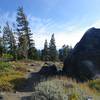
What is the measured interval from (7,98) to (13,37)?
5743cm

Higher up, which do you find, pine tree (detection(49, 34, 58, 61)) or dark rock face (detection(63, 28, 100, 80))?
pine tree (detection(49, 34, 58, 61))

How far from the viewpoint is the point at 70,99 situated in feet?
45.1

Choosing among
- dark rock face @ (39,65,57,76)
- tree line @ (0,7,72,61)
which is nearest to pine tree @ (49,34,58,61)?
tree line @ (0,7,72,61)

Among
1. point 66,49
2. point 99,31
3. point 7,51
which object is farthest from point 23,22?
point 99,31

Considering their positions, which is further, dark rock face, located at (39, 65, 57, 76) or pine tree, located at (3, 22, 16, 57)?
pine tree, located at (3, 22, 16, 57)

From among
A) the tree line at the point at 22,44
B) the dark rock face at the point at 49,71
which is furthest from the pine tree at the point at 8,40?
the dark rock face at the point at 49,71

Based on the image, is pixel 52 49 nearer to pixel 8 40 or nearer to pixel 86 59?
pixel 8 40

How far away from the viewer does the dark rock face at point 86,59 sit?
26966 millimetres

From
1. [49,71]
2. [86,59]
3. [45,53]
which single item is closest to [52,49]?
[45,53]

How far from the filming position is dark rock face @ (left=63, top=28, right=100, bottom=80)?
88.5ft

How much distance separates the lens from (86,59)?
2881 cm

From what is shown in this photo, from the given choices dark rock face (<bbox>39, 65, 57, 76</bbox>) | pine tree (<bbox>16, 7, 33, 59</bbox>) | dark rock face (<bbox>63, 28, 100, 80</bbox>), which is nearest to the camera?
dark rock face (<bbox>63, 28, 100, 80</bbox>)

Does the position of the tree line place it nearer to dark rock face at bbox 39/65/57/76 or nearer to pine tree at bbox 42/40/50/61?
pine tree at bbox 42/40/50/61

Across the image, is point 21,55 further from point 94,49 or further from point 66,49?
point 94,49
